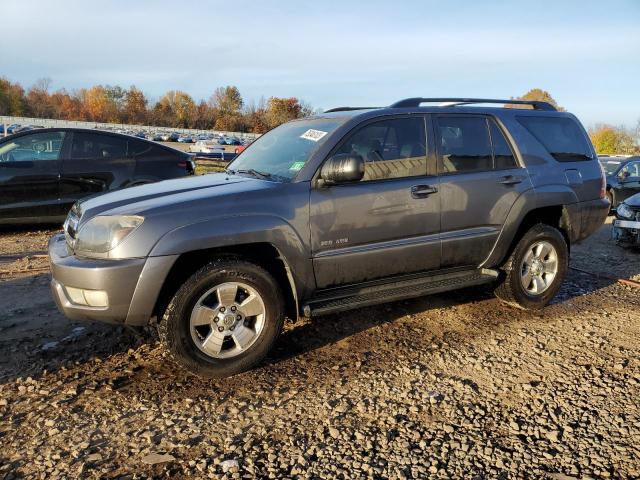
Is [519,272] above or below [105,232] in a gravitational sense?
below

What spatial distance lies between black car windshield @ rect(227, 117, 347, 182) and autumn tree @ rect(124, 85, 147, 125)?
11481 centimetres

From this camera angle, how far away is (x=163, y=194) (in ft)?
12.4

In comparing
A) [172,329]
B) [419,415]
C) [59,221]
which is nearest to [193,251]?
[172,329]

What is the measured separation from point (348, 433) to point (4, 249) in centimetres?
594

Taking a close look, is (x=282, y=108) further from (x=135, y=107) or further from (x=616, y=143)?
(x=616, y=143)

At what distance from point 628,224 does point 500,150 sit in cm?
443

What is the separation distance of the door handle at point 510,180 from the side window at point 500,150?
0.33 feet

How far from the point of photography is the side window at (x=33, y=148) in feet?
25.2

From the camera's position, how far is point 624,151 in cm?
4378

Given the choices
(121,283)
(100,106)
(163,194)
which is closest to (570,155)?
(163,194)

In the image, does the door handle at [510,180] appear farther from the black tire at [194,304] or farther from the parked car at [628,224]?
the parked car at [628,224]

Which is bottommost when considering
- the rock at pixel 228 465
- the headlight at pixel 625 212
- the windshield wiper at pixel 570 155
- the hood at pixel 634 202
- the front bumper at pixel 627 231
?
the rock at pixel 228 465

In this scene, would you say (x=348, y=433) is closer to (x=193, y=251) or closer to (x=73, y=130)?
(x=193, y=251)

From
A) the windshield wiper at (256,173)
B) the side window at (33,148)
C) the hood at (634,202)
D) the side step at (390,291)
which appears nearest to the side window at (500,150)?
the side step at (390,291)
